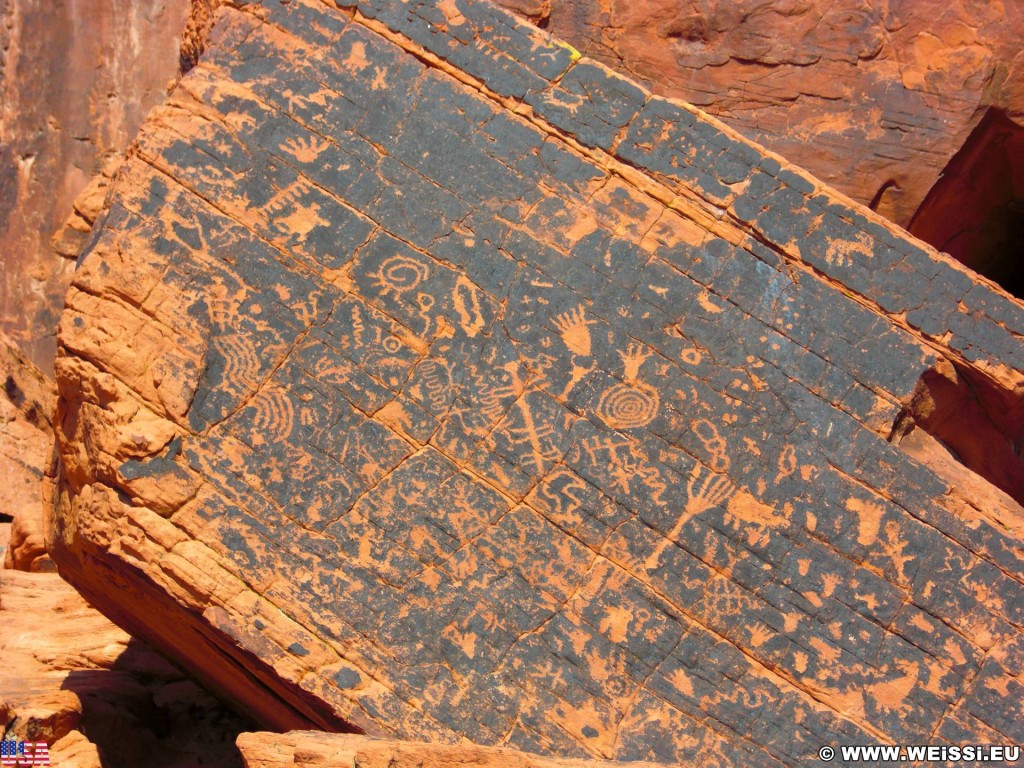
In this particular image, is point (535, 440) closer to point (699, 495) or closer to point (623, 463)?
point (623, 463)

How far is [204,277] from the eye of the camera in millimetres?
3430

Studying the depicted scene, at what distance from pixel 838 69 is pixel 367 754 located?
3647 mm

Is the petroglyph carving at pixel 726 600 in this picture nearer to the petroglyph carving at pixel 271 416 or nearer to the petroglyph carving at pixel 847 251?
the petroglyph carving at pixel 847 251

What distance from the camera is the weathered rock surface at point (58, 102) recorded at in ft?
18.1

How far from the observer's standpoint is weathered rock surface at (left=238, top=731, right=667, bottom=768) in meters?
2.79

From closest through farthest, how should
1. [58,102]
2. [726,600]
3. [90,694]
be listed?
[726,600] < [90,694] < [58,102]

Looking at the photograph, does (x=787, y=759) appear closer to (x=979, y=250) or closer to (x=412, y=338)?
(x=412, y=338)

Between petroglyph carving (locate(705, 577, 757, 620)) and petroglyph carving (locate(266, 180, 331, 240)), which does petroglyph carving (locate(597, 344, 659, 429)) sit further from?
petroglyph carving (locate(266, 180, 331, 240))

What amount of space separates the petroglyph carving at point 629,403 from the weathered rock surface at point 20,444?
3144 millimetres

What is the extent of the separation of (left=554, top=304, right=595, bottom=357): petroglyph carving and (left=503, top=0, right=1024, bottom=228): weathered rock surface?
5.76ft

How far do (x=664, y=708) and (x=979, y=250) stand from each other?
338 centimetres

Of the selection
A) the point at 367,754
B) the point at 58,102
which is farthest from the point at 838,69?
the point at 58,102

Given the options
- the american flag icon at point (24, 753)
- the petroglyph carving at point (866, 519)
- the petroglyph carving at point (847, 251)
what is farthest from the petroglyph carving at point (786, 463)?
the american flag icon at point (24, 753)

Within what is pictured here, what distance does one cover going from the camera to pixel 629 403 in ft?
11.2
